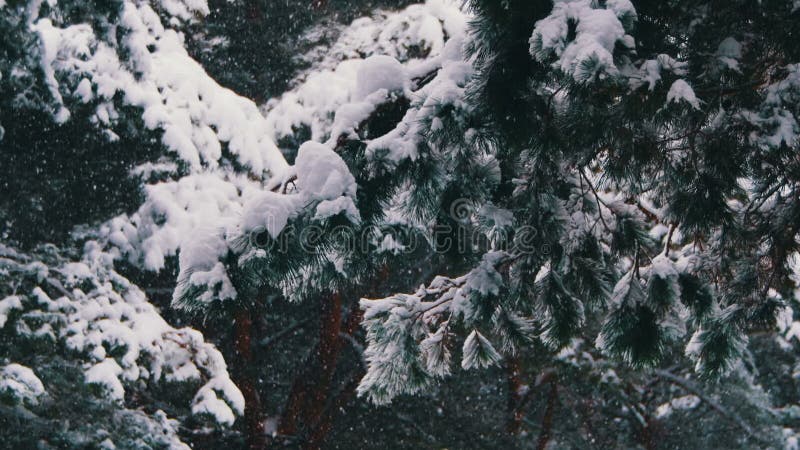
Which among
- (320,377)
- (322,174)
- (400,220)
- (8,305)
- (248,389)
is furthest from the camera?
(320,377)

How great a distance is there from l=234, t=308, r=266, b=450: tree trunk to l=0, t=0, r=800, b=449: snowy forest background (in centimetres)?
3

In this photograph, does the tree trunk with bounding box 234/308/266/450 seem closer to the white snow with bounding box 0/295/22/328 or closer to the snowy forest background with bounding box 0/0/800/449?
the snowy forest background with bounding box 0/0/800/449

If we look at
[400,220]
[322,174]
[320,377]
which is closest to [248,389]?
[320,377]

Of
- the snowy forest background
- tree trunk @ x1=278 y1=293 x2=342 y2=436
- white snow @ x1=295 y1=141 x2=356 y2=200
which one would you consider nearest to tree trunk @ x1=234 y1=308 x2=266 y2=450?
the snowy forest background

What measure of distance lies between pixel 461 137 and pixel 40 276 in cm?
367

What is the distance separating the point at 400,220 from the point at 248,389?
4574 mm

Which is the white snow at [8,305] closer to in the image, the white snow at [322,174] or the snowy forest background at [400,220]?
the snowy forest background at [400,220]

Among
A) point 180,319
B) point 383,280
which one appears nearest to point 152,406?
point 180,319

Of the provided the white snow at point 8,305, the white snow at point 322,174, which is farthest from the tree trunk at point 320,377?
the white snow at point 322,174

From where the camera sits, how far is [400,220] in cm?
222

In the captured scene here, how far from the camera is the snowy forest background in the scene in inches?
70.6

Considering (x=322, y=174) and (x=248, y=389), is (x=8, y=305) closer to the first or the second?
(x=248, y=389)

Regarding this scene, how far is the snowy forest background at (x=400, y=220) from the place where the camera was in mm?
1792

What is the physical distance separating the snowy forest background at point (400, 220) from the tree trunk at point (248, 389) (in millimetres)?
27
